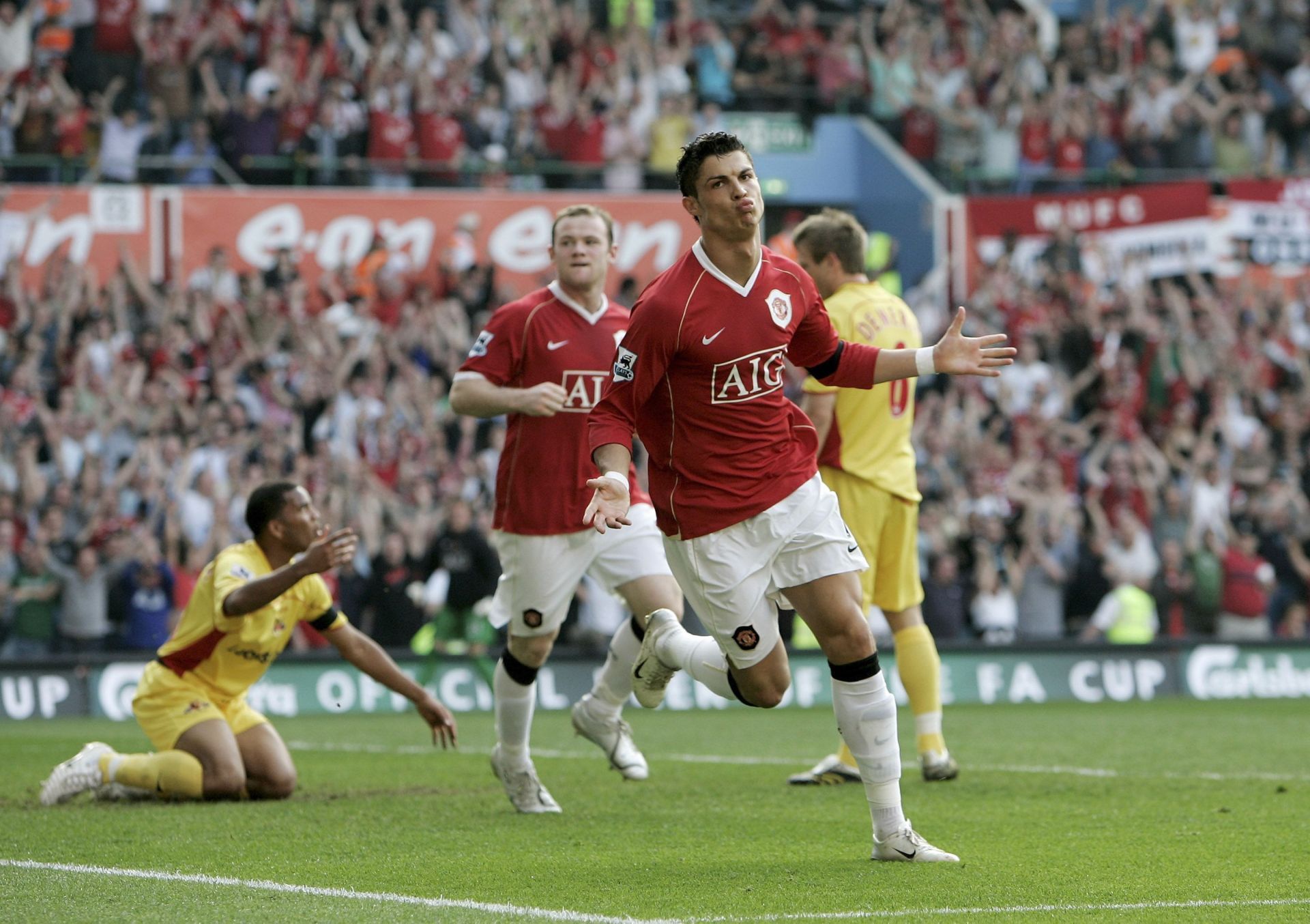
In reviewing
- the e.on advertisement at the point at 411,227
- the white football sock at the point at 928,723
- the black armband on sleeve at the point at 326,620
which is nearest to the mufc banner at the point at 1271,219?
the e.on advertisement at the point at 411,227

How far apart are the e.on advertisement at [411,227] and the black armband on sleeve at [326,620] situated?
1173cm

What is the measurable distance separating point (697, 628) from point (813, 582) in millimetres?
10440

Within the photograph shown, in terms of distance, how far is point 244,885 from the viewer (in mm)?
6359

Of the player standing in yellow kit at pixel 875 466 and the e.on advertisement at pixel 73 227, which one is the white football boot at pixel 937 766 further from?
the e.on advertisement at pixel 73 227

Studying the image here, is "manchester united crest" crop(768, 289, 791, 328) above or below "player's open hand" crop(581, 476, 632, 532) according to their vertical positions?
above

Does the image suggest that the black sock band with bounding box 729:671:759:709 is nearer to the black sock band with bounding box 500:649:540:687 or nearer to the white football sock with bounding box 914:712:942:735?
the black sock band with bounding box 500:649:540:687

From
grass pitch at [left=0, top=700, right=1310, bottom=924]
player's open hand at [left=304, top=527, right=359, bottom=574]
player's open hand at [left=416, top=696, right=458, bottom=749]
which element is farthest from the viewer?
player's open hand at [left=416, top=696, right=458, bottom=749]

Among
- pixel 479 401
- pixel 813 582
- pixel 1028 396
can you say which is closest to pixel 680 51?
pixel 1028 396

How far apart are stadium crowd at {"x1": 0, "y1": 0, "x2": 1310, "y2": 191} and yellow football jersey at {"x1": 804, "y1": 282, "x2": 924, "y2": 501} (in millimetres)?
→ 12700

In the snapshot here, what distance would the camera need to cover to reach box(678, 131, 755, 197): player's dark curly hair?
22.6 feet

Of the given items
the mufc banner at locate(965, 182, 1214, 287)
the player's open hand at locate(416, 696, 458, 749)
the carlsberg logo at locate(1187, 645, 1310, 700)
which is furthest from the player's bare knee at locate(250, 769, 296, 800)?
the mufc banner at locate(965, 182, 1214, 287)

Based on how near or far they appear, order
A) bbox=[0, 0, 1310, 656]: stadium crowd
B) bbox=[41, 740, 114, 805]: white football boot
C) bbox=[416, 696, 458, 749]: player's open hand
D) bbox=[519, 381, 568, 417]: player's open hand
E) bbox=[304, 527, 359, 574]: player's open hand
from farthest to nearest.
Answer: bbox=[0, 0, 1310, 656]: stadium crowd → bbox=[41, 740, 114, 805]: white football boot → bbox=[416, 696, 458, 749]: player's open hand → bbox=[519, 381, 568, 417]: player's open hand → bbox=[304, 527, 359, 574]: player's open hand

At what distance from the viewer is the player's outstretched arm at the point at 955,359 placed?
22.6 ft

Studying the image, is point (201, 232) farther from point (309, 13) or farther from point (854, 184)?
point (854, 184)
